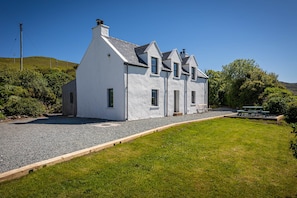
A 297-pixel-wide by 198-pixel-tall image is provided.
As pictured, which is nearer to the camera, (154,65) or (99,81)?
(99,81)

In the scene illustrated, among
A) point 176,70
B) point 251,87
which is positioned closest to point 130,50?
point 176,70

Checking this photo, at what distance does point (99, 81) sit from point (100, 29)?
15.4 ft

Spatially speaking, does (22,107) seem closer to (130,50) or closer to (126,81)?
(126,81)

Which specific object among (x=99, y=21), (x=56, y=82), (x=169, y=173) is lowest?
(x=169, y=173)

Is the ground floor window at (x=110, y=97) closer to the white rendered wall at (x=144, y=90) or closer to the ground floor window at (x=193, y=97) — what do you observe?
the white rendered wall at (x=144, y=90)

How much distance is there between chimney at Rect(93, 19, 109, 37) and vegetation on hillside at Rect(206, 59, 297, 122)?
1715cm

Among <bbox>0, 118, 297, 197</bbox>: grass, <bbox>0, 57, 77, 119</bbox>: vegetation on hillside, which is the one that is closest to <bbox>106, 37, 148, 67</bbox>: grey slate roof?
<bbox>0, 118, 297, 197</bbox>: grass

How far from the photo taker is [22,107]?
1836 centimetres

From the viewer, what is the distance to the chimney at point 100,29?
16.7m

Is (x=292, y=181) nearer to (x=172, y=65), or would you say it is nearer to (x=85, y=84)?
(x=172, y=65)

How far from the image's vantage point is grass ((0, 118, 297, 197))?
4.07m

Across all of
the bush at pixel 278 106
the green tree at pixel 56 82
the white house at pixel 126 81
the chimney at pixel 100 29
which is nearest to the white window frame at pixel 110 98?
the white house at pixel 126 81

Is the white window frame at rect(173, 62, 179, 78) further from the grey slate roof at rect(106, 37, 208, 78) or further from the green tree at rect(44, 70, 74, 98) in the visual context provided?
the green tree at rect(44, 70, 74, 98)

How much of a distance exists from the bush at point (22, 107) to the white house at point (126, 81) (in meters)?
4.41
